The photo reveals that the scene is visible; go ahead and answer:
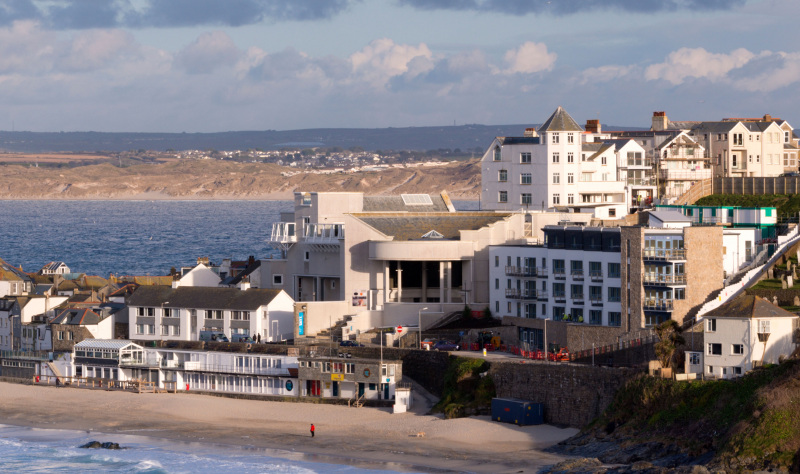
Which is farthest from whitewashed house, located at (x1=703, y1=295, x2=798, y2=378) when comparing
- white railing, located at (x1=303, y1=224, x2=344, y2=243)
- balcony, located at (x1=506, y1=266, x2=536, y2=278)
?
white railing, located at (x1=303, y1=224, x2=344, y2=243)

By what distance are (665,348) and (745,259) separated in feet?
70.0

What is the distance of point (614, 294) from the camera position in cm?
7075

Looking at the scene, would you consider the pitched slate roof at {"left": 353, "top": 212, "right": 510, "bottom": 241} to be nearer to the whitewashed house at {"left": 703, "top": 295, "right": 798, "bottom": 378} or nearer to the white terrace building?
the white terrace building

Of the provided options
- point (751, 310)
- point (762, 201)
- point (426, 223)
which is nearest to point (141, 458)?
point (751, 310)

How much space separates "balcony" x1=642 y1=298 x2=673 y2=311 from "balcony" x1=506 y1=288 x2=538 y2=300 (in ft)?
36.3

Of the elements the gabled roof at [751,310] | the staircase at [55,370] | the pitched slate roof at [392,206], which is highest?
the pitched slate roof at [392,206]

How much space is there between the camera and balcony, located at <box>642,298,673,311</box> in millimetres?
67188

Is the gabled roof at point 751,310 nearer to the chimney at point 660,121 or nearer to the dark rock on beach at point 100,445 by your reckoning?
the dark rock on beach at point 100,445

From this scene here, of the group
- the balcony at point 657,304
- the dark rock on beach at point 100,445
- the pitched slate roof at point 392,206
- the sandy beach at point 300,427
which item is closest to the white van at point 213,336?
the sandy beach at point 300,427

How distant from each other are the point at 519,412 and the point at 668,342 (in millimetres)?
8314

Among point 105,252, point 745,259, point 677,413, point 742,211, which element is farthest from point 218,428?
point 105,252

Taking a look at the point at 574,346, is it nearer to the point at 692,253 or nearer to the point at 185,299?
the point at 692,253

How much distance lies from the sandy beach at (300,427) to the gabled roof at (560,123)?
137 ft

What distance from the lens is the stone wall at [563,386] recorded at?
2387 inches
